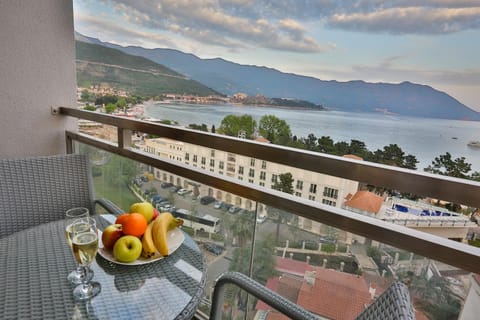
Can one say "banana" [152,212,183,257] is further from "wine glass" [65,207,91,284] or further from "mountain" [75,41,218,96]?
"mountain" [75,41,218,96]

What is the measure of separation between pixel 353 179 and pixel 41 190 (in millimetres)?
1659

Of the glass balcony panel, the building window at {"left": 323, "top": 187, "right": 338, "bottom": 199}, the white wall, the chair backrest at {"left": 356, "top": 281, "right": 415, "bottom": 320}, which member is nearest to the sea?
the building window at {"left": 323, "top": 187, "right": 338, "bottom": 199}

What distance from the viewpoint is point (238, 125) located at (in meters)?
1.75

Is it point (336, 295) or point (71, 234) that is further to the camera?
point (336, 295)

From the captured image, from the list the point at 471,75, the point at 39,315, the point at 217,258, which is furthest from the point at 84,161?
the point at 471,75

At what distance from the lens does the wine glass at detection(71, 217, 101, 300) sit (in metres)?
0.85

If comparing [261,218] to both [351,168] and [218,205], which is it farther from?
[351,168]

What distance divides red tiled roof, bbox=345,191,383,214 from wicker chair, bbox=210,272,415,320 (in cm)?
45

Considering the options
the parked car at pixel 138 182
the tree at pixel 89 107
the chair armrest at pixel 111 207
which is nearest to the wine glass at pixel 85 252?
the chair armrest at pixel 111 207

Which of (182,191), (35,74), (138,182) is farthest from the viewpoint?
(35,74)

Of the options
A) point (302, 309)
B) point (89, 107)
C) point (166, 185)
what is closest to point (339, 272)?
point (302, 309)

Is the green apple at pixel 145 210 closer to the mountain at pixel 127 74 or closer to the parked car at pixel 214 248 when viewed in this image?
the parked car at pixel 214 248

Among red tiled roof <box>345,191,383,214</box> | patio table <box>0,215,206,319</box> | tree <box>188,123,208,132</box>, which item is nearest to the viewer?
patio table <box>0,215,206,319</box>

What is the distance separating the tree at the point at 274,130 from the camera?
5.02 ft
